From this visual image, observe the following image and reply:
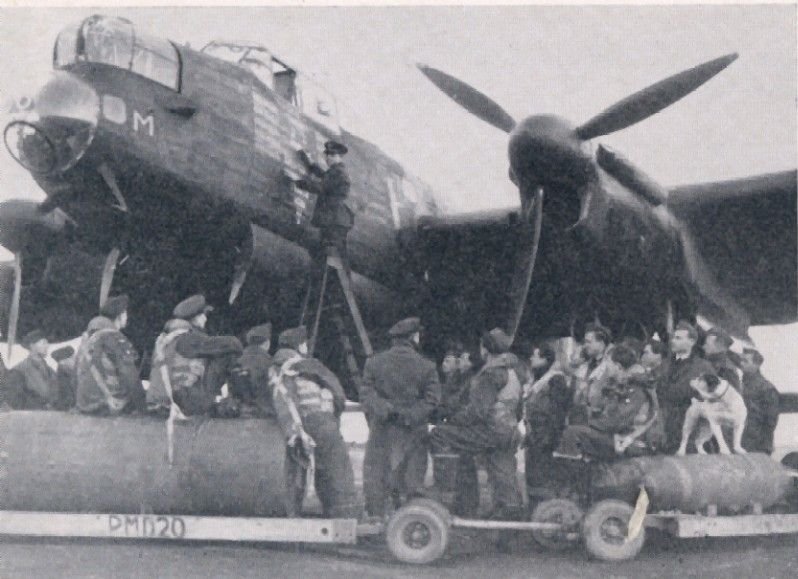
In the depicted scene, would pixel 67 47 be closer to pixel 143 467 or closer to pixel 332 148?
pixel 332 148

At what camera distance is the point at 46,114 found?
6.68 metres

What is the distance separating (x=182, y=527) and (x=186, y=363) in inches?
51.7

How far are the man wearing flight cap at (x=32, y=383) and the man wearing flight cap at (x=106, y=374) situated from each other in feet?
5.56

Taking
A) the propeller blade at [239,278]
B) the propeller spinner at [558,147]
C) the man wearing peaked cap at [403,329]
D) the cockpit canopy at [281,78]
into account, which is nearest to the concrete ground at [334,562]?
the man wearing peaked cap at [403,329]

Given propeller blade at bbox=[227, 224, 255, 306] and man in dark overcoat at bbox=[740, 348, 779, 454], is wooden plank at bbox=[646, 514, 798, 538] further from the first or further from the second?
propeller blade at bbox=[227, 224, 255, 306]

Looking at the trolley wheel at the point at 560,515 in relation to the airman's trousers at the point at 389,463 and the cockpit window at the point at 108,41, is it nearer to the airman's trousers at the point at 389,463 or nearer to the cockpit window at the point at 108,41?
the airman's trousers at the point at 389,463

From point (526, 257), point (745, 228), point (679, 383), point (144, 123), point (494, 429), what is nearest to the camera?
point (494, 429)

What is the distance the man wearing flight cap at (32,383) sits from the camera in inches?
314

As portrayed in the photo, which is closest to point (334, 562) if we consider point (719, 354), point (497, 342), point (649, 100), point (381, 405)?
point (381, 405)

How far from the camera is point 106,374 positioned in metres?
Answer: 6.57

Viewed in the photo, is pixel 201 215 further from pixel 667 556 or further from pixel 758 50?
pixel 758 50

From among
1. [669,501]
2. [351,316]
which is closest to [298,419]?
[351,316]

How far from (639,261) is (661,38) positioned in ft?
7.78

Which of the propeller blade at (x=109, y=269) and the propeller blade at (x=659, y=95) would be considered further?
the propeller blade at (x=659, y=95)
